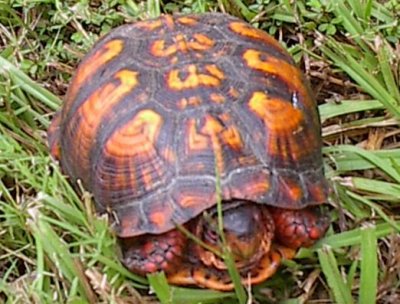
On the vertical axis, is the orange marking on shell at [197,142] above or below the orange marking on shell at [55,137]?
above

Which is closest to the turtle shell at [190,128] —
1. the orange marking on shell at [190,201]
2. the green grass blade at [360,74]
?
the orange marking on shell at [190,201]

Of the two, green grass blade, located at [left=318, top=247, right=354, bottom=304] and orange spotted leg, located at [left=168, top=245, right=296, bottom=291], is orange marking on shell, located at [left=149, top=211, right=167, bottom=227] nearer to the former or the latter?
orange spotted leg, located at [left=168, top=245, right=296, bottom=291]

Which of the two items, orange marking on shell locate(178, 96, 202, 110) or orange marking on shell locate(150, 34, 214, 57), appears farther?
orange marking on shell locate(150, 34, 214, 57)

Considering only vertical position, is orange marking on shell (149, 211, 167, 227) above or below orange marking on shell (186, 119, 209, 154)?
below

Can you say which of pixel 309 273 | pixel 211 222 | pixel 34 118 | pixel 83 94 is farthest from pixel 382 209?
pixel 34 118

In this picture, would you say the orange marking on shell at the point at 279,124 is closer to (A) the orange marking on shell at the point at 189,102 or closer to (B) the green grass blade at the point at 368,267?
(A) the orange marking on shell at the point at 189,102

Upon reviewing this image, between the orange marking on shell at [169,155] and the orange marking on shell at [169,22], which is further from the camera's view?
the orange marking on shell at [169,22]

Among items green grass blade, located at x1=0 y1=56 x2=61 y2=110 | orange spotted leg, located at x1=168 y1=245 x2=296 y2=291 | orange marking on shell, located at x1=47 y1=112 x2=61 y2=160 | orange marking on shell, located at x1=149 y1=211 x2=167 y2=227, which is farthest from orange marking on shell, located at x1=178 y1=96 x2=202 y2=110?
green grass blade, located at x1=0 y1=56 x2=61 y2=110
